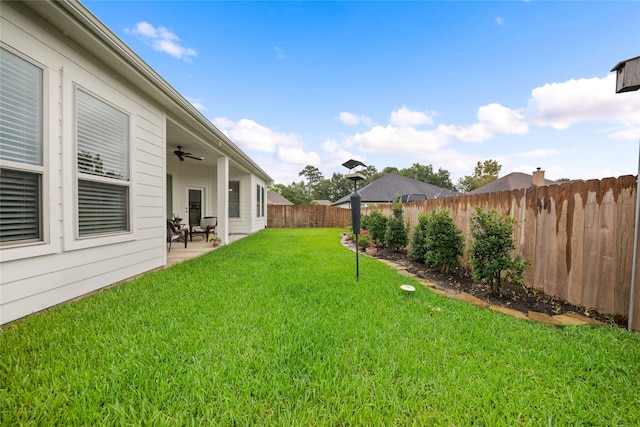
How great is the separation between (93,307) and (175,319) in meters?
1.01

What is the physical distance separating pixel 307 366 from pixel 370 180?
48437mm

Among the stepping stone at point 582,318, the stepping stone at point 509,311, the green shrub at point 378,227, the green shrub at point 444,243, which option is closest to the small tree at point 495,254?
the stepping stone at point 509,311

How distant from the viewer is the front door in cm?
934

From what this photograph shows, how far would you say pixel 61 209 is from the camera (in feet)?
8.23

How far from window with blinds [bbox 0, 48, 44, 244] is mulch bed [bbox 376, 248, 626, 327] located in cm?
480

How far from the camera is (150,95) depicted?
388 centimetres

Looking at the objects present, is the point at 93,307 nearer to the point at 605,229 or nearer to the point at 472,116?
the point at 605,229

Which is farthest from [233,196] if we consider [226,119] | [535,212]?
[535,212]

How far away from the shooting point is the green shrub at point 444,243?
4125 millimetres

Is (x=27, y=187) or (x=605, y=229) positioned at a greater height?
(x=27, y=187)

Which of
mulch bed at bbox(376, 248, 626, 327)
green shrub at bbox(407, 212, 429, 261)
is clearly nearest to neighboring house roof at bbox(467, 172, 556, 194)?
green shrub at bbox(407, 212, 429, 261)

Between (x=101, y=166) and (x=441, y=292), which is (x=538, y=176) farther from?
(x=101, y=166)

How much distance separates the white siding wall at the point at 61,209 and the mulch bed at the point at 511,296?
460 centimetres

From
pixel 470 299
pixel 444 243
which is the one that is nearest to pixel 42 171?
pixel 470 299
